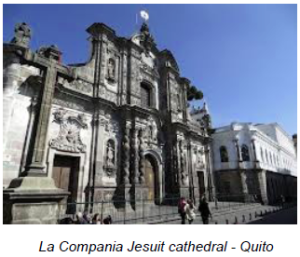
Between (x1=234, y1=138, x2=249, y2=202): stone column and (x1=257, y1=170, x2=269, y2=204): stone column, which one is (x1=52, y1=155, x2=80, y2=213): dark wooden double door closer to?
(x1=234, y1=138, x2=249, y2=202): stone column

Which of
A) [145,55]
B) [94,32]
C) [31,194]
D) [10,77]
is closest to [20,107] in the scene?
[10,77]

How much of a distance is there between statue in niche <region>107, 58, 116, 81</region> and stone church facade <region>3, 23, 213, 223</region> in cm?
8

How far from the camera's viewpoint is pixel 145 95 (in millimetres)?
15328

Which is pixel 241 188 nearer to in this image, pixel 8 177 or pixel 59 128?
pixel 59 128

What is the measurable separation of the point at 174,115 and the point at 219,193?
10.6 metres

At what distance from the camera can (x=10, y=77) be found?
7996 mm

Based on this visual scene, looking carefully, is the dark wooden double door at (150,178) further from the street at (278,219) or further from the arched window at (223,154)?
the arched window at (223,154)

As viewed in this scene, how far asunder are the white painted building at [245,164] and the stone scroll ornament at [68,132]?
623 inches

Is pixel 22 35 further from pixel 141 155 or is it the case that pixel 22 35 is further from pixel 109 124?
pixel 141 155

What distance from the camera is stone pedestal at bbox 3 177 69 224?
163 inches

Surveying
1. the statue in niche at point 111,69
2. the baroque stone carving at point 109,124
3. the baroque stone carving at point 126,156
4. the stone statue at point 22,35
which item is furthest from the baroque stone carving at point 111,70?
the stone statue at point 22,35

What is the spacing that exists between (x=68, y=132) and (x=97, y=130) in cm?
151

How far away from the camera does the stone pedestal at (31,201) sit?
4137 millimetres

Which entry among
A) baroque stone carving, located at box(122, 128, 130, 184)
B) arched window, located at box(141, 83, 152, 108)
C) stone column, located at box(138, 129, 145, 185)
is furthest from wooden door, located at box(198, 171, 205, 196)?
baroque stone carving, located at box(122, 128, 130, 184)
